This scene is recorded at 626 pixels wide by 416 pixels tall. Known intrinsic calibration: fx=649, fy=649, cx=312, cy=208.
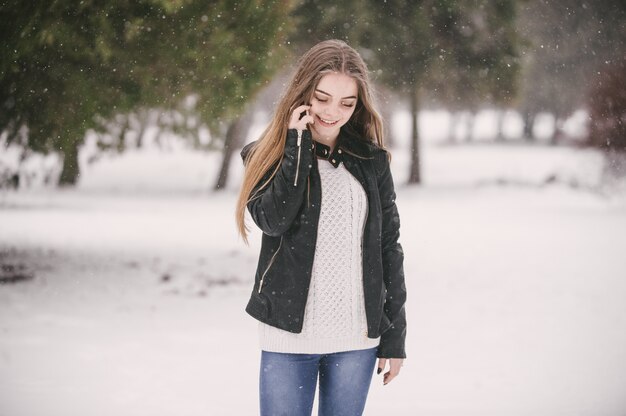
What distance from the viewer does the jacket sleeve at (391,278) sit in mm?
2359

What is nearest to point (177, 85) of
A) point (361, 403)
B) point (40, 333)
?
point (40, 333)

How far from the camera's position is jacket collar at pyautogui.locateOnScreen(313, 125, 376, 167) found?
7.66ft

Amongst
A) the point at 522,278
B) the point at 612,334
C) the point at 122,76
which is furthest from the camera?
the point at 522,278

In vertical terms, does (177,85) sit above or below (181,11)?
below

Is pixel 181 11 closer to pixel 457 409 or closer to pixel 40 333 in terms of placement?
pixel 40 333

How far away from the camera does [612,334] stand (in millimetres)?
6598

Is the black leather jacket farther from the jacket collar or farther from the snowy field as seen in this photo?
the snowy field

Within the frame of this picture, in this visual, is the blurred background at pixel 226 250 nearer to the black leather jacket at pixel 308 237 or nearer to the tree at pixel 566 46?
the tree at pixel 566 46

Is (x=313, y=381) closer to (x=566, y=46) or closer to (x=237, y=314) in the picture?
(x=237, y=314)

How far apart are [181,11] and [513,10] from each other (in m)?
10.9

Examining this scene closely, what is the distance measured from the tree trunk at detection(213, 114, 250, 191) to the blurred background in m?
3.58

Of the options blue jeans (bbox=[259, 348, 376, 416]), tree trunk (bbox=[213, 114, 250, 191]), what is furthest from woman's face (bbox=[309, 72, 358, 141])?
tree trunk (bbox=[213, 114, 250, 191])

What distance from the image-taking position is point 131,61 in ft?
23.1

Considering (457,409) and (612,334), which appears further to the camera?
(612,334)
